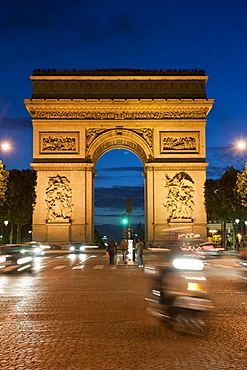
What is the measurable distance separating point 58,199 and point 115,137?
8.77m

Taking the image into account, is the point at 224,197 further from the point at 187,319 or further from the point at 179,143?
the point at 187,319

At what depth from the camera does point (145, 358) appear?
7.81 m

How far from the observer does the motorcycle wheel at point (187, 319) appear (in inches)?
408

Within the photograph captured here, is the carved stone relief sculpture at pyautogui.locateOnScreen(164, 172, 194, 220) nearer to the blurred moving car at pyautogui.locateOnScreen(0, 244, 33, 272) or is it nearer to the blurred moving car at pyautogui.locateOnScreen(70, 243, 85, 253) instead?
the blurred moving car at pyautogui.locateOnScreen(70, 243, 85, 253)

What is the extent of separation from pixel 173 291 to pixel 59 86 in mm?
47795

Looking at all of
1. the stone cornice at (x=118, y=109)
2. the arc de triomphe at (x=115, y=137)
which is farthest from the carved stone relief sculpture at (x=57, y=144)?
the stone cornice at (x=118, y=109)

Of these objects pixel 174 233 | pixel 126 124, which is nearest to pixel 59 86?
pixel 126 124

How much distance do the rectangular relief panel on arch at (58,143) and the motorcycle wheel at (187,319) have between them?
45.8 metres

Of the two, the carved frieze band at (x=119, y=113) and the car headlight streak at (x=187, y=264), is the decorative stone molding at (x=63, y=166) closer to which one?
the carved frieze band at (x=119, y=113)

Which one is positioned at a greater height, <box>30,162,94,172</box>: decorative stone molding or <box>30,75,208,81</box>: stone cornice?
<box>30,75,208,81</box>: stone cornice

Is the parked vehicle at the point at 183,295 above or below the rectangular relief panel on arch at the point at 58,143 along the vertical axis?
below

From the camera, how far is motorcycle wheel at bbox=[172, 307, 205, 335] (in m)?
10.4

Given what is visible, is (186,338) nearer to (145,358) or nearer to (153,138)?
(145,358)

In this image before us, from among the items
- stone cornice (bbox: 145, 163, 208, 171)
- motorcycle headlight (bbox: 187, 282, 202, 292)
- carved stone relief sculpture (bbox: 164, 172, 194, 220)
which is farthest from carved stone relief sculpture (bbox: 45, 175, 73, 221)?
motorcycle headlight (bbox: 187, 282, 202, 292)
